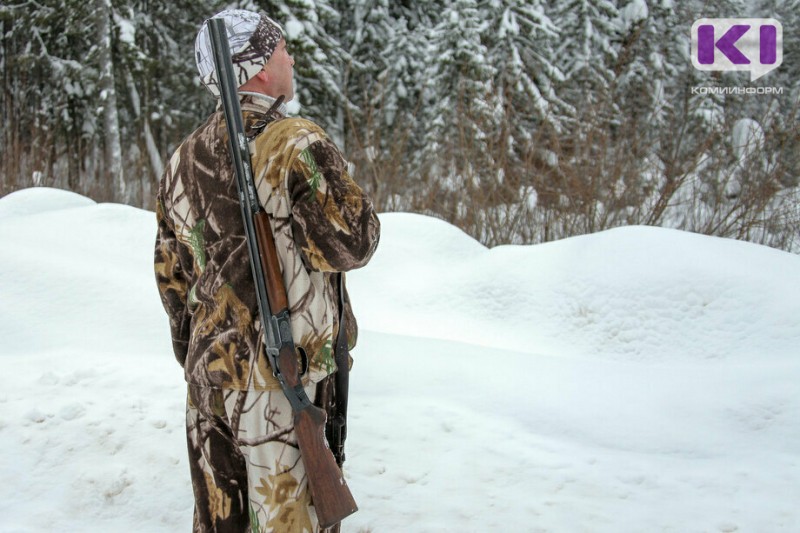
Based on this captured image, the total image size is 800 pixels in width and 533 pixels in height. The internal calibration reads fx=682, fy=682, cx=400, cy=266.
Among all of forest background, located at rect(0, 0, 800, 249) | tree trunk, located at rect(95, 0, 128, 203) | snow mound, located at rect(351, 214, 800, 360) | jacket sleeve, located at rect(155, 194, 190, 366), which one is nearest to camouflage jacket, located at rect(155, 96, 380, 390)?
jacket sleeve, located at rect(155, 194, 190, 366)

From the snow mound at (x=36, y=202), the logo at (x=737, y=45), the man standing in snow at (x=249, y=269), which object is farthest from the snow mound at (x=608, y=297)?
the logo at (x=737, y=45)

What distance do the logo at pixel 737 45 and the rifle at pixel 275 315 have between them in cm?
851

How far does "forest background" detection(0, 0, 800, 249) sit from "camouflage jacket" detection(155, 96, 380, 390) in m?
6.48

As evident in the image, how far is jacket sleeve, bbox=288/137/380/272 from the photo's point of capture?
1.55m

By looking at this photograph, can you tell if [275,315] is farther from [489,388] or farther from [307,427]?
[489,388]

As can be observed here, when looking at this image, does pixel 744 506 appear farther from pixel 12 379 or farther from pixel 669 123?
pixel 669 123

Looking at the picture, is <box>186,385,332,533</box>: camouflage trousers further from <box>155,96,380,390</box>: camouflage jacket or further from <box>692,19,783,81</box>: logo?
<box>692,19,783,81</box>: logo

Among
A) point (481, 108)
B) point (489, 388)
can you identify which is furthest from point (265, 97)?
point (481, 108)

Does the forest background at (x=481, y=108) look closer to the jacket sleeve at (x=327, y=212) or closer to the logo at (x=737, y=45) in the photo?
the logo at (x=737, y=45)

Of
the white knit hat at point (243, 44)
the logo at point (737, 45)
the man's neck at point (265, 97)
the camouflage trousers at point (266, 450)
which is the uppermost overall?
the logo at point (737, 45)

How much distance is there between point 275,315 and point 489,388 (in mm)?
2371

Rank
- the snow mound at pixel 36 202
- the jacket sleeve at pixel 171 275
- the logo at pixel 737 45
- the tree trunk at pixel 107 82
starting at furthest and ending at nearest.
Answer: the tree trunk at pixel 107 82 → the logo at pixel 737 45 → the snow mound at pixel 36 202 → the jacket sleeve at pixel 171 275

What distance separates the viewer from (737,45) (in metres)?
10.6

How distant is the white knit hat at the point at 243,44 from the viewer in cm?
163
